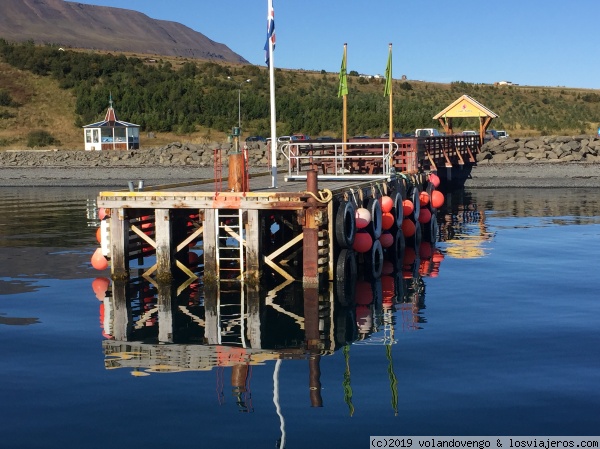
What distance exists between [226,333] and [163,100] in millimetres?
81434

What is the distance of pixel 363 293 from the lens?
21.3m

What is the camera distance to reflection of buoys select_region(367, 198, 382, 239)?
2427 centimetres

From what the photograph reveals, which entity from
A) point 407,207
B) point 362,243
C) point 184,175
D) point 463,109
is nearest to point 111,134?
point 184,175

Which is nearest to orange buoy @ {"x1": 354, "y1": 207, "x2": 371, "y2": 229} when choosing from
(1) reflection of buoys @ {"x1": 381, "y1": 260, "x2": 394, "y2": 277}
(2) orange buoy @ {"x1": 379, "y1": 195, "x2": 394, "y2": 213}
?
(1) reflection of buoys @ {"x1": 381, "y1": 260, "x2": 394, "y2": 277}

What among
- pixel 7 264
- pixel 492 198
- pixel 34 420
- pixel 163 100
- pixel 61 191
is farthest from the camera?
pixel 163 100

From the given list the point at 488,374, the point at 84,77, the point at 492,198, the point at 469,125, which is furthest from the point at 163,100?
the point at 488,374

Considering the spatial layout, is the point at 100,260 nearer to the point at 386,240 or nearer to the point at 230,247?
the point at 230,247

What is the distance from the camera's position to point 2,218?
38.3m

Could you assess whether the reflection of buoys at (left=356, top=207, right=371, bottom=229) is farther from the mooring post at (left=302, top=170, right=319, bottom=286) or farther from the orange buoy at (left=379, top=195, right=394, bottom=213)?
the orange buoy at (left=379, top=195, right=394, bottom=213)

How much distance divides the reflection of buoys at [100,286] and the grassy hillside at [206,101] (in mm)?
57729

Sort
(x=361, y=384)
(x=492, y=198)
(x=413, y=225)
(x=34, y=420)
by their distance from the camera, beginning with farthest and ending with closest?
(x=492, y=198)
(x=413, y=225)
(x=361, y=384)
(x=34, y=420)

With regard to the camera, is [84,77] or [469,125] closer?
[469,125]

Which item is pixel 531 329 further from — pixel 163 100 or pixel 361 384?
pixel 163 100

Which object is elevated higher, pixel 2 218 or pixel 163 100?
pixel 163 100
